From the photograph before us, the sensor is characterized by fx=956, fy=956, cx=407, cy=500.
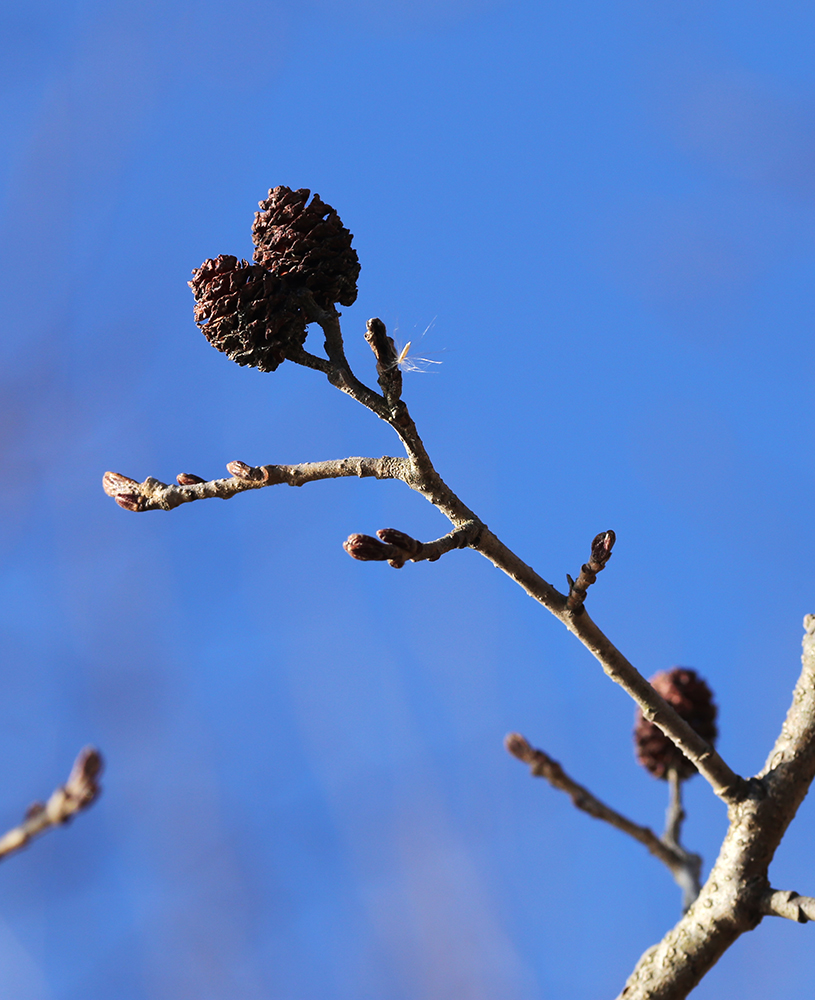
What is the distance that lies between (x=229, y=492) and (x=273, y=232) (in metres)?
0.46

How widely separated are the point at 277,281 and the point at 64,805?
94 centimetres

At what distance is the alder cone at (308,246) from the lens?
1.63m

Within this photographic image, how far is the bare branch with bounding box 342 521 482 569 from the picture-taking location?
1.40 meters

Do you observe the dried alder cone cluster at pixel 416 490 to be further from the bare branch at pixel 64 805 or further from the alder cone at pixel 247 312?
the bare branch at pixel 64 805

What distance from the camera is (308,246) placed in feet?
5.37

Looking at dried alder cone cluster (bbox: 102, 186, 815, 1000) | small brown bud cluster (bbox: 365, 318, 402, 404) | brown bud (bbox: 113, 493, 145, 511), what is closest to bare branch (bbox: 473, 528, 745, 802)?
dried alder cone cluster (bbox: 102, 186, 815, 1000)

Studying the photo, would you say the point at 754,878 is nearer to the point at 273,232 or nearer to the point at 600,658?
the point at 600,658

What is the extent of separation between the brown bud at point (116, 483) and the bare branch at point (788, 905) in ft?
4.69

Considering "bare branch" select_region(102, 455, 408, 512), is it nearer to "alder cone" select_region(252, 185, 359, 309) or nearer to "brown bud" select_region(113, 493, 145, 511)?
"brown bud" select_region(113, 493, 145, 511)

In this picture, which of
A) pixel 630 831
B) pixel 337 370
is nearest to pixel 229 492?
pixel 337 370

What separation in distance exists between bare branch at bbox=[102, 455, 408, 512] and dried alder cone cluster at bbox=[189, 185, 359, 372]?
0.18m

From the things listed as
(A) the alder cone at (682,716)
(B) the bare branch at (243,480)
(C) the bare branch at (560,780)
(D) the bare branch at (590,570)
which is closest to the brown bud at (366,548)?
(B) the bare branch at (243,480)

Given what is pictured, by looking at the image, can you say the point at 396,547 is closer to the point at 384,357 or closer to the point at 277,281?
the point at 384,357

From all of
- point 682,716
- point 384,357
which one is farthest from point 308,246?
point 682,716
